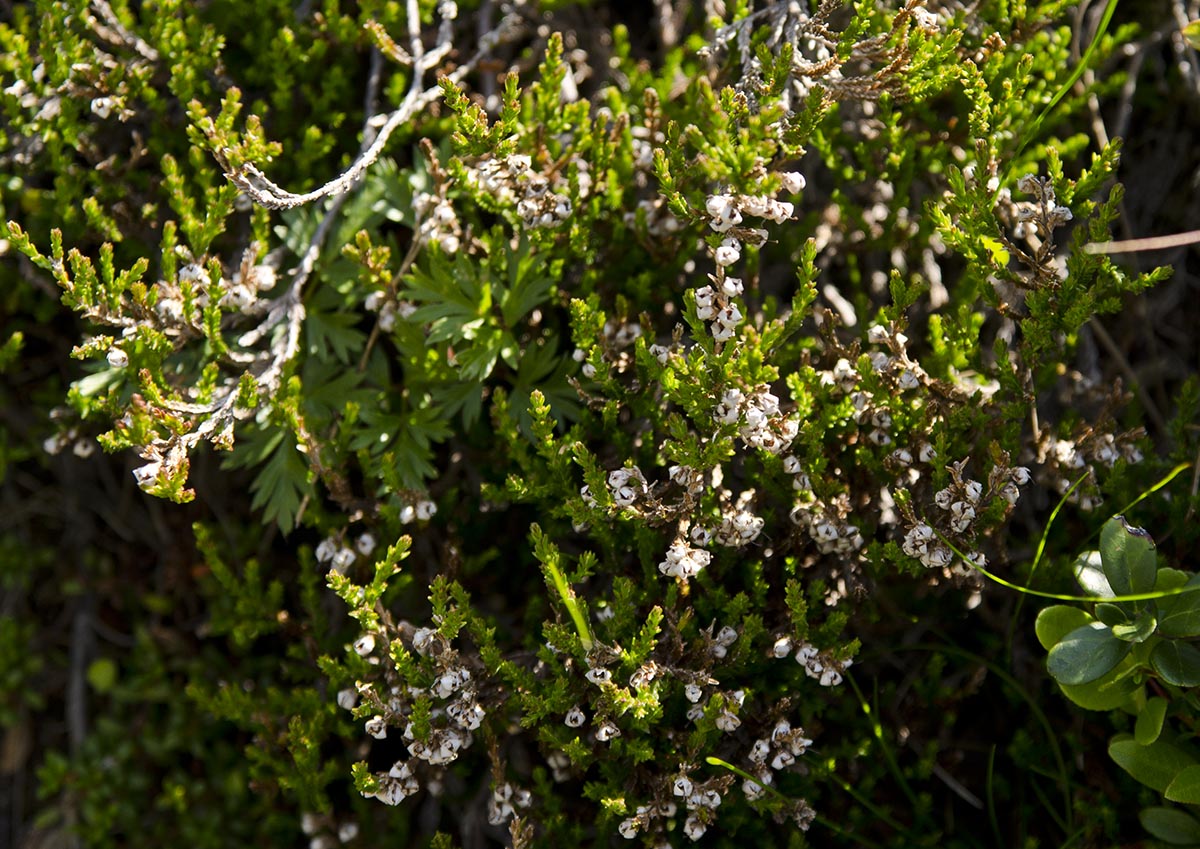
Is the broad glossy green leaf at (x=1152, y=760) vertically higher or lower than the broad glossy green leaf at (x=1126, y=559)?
lower

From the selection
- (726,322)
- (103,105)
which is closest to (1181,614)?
(726,322)

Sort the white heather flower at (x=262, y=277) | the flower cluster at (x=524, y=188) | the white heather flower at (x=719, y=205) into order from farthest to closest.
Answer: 1. the white heather flower at (x=262, y=277)
2. the flower cluster at (x=524, y=188)
3. the white heather flower at (x=719, y=205)

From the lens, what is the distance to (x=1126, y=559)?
1.98m

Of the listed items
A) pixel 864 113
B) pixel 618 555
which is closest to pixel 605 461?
pixel 618 555

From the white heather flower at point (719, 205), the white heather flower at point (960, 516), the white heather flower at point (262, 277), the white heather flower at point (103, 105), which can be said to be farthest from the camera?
the white heather flower at point (103, 105)

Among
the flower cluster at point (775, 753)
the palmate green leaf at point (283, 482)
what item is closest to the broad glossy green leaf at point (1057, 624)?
the flower cluster at point (775, 753)

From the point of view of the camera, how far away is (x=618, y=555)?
2.38 meters

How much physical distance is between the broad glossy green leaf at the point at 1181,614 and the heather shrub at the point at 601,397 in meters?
0.10

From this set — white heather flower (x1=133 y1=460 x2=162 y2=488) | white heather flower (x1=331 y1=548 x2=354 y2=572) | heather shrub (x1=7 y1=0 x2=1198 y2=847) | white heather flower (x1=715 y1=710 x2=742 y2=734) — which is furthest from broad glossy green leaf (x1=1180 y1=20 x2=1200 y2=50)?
white heather flower (x1=133 y1=460 x2=162 y2=488)

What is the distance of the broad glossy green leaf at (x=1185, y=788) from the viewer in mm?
1909

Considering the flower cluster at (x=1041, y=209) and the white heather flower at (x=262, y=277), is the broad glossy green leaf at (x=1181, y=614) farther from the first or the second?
the white heather flower at (x=262, y=277)

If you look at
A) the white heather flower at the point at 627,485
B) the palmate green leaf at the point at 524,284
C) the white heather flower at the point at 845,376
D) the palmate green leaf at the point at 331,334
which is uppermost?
the palmate green leaf at the point at 524,284

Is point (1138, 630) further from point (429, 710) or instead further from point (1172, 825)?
point (429, 710)

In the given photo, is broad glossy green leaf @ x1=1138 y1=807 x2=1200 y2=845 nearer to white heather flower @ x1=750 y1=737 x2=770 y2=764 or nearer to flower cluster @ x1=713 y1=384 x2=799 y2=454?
white heather flower @ x1=750 y1=737 x2=770 y2=764
